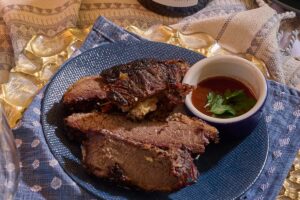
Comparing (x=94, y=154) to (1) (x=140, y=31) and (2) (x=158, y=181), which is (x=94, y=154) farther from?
(1) (x=140, y=31)

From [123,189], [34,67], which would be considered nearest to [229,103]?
[123,189]

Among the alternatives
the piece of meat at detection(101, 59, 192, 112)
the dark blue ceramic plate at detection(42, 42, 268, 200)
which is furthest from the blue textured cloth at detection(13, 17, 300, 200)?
the piece of meat at detection(101, 59, 192, 112)

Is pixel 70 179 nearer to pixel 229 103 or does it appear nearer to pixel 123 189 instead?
pixel 123 189

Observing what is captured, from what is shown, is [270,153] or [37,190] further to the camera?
[270,153]

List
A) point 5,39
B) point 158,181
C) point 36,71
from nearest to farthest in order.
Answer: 1. point 158,181
2. point 36,71
3. point 5,39

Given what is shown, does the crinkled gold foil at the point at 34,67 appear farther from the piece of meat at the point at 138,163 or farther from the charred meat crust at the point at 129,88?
the piece of meat at the point at 138,163

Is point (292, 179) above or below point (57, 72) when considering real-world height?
below

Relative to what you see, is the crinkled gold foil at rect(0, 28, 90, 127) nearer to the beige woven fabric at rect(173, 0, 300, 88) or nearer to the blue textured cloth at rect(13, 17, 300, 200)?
the blue textured cloth at rect(13, 17, 300, 200)

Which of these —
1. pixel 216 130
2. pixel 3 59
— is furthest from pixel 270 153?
pixel 3 59
